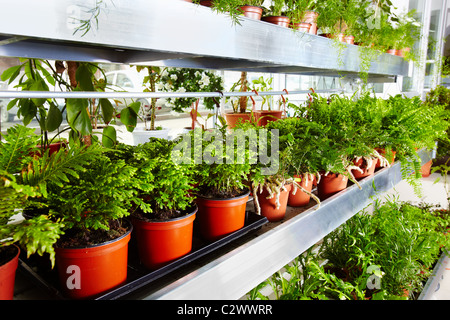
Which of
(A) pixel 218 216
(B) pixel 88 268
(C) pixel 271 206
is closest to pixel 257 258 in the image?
(A) pixel 218 216

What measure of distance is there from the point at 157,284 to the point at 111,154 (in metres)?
0.36

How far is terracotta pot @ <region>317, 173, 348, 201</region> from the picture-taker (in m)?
1.24

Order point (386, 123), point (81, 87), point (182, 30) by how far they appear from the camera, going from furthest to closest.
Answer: point (386, 123), point (81, 87), point (182, 30)

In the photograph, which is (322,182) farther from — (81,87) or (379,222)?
(81,87)

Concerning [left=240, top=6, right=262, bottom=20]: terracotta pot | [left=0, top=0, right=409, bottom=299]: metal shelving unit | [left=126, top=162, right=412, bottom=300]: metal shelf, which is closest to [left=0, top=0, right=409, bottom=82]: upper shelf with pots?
[left=0, top=0, right=409, bottom=299]: metal shelving unit

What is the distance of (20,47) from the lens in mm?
831

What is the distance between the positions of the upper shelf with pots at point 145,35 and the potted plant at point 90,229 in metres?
0.23

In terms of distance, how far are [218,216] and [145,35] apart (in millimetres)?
490

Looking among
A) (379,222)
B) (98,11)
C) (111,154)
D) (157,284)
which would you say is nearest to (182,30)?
(98,11)

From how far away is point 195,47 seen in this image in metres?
0.70

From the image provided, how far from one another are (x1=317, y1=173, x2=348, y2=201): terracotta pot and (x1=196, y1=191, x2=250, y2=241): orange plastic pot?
1.61ft

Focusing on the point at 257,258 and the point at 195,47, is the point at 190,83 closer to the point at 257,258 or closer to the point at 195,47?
the point at 195,47

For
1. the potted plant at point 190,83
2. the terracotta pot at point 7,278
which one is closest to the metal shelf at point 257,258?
the terracotta pot at point 7,278

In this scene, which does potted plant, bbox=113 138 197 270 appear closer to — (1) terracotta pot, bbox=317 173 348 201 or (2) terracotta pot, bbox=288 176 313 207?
(2) terracotta pot, bbox=288 176 313 207
